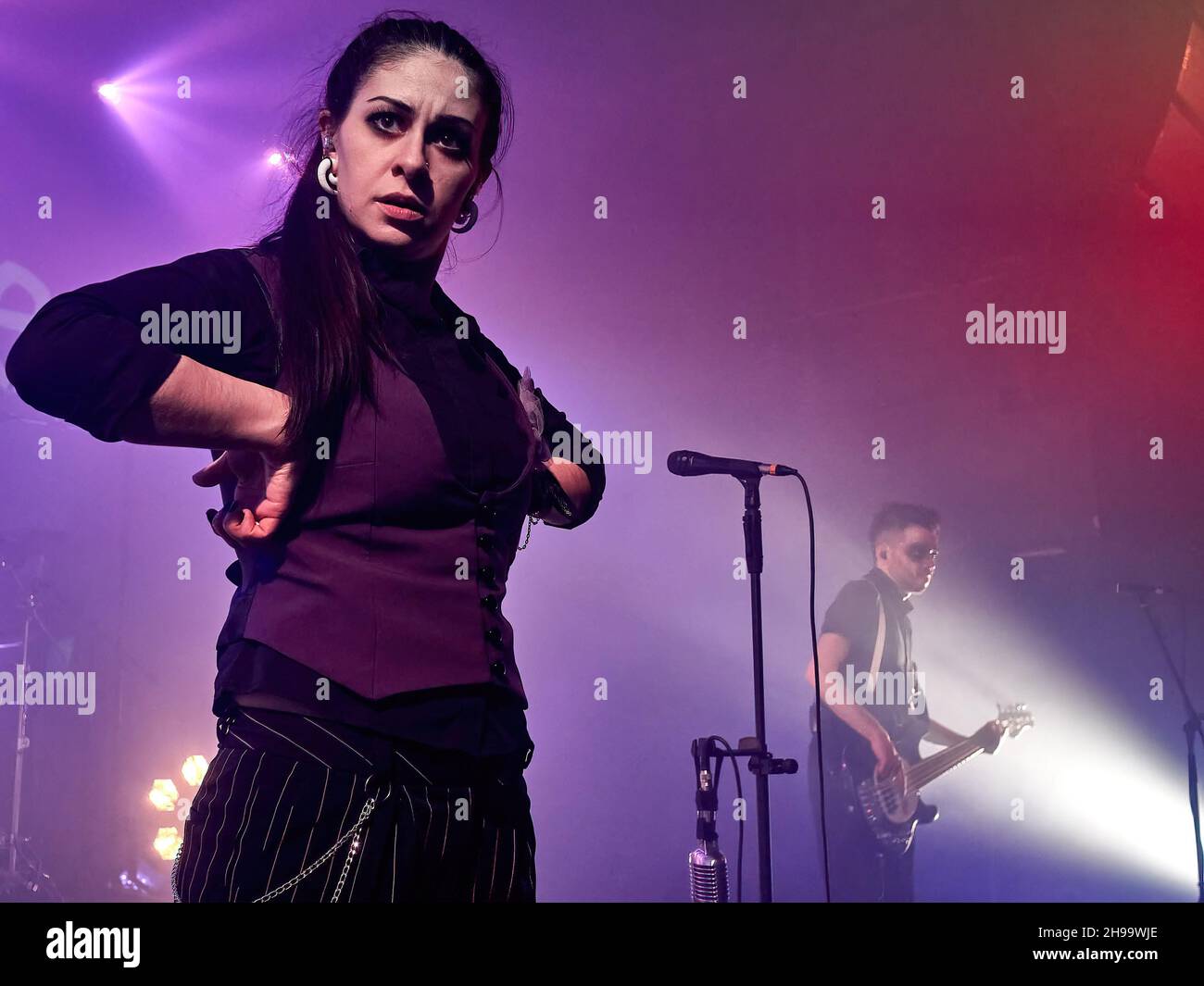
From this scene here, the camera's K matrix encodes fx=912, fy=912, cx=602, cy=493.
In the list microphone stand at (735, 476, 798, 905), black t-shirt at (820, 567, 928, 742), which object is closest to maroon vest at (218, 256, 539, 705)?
microphone stand at (735, 476, 798, 905)

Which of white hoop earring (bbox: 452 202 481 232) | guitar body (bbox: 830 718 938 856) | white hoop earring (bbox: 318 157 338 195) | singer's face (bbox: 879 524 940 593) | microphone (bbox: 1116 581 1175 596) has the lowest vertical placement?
guitar body (bbox: 830 718 938 856)

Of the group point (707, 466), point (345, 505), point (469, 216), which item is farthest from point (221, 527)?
point (707, 466)

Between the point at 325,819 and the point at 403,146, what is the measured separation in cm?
89

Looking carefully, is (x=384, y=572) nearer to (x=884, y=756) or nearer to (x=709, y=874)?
(x=709, y=874)

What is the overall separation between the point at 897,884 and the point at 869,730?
0.68 metres

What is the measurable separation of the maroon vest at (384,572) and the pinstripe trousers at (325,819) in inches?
3.2

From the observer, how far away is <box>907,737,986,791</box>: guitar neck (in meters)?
4.13

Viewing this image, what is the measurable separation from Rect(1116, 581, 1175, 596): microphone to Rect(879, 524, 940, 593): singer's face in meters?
0.92

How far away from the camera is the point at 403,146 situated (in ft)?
4.18

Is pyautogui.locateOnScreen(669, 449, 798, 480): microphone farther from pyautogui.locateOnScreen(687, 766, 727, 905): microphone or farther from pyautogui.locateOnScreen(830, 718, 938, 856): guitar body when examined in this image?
pyautogui.locateOnScreen(830, 718, 938, 856): guitar body

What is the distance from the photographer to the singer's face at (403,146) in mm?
1270

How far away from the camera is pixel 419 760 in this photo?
1095 millimetres

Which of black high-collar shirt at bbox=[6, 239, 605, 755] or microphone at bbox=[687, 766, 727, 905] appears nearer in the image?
black high-collar shirt at bbox=[6, 239, 605, 755]
